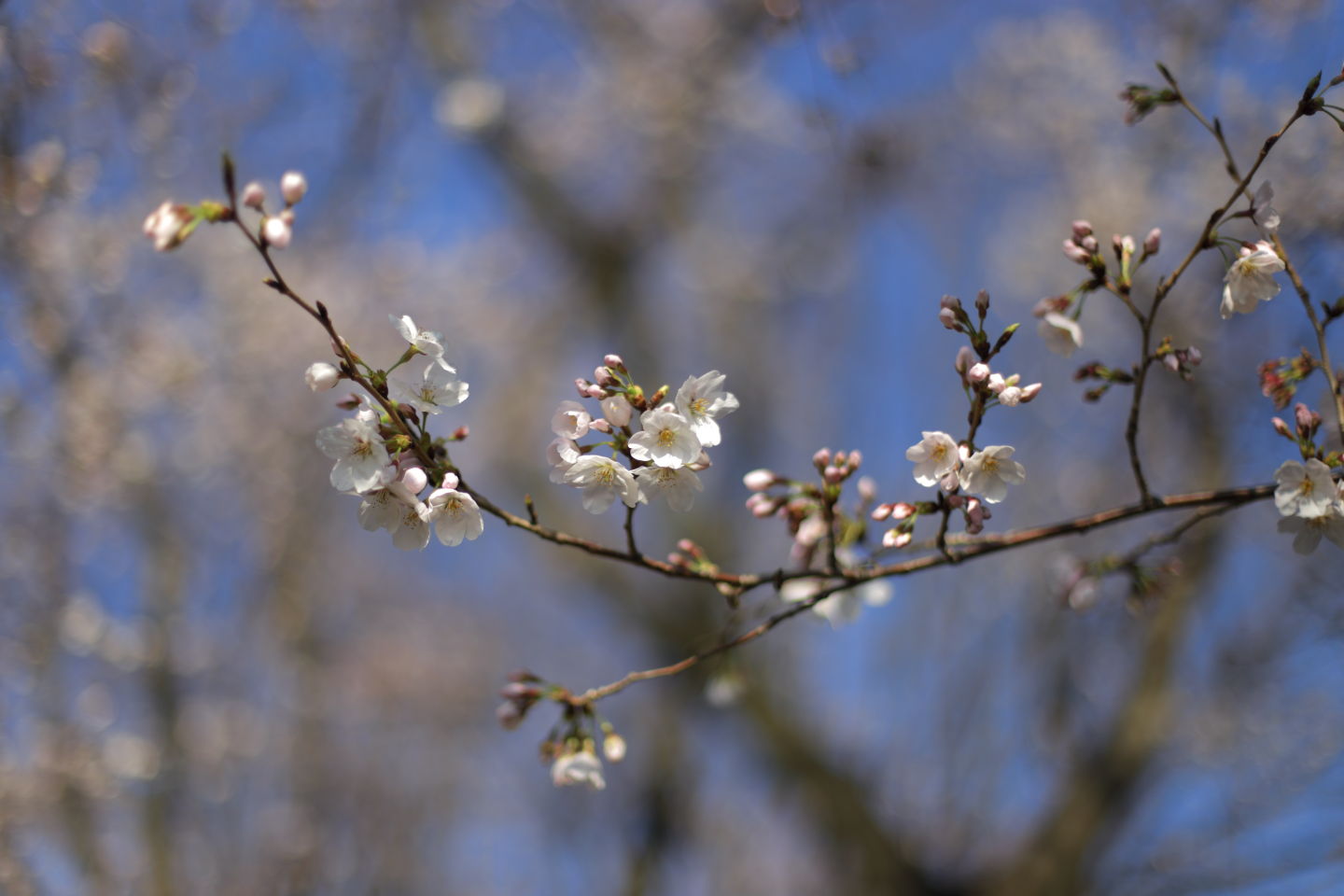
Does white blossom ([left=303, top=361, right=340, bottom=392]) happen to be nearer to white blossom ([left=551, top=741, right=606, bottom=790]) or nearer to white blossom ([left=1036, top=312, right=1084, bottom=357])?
white blossom ([left=551, top=741, right=606, bottom=790])

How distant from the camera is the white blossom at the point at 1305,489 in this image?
1281 millimetres

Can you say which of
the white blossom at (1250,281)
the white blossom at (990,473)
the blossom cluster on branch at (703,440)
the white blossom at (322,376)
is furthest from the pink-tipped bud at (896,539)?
the white blossom at (322,376)

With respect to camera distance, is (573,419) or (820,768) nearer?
(573,419)

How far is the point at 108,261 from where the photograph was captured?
4.98m

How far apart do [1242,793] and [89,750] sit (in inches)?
250

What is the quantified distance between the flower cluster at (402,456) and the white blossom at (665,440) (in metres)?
0.26

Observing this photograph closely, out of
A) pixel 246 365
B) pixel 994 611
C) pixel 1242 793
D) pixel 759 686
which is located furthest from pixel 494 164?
pixel 1242 793

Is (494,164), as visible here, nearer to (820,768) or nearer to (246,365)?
(246,365)

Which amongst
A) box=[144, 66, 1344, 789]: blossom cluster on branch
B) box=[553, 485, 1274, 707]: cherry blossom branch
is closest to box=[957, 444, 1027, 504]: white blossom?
box=[144, 66, 1344, 789]: blossom cluster on branch

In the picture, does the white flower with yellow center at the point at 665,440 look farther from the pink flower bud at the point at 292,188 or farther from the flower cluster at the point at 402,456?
the pink flower bud at the point at 292,188

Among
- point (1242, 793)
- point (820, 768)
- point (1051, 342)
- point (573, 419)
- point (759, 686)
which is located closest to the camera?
point (573, 419)

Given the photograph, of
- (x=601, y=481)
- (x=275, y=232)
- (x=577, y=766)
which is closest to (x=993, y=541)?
(x=601, y=481)

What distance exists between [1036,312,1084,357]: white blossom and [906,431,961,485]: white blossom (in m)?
0.30

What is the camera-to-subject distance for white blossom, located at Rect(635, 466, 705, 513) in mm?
1387
